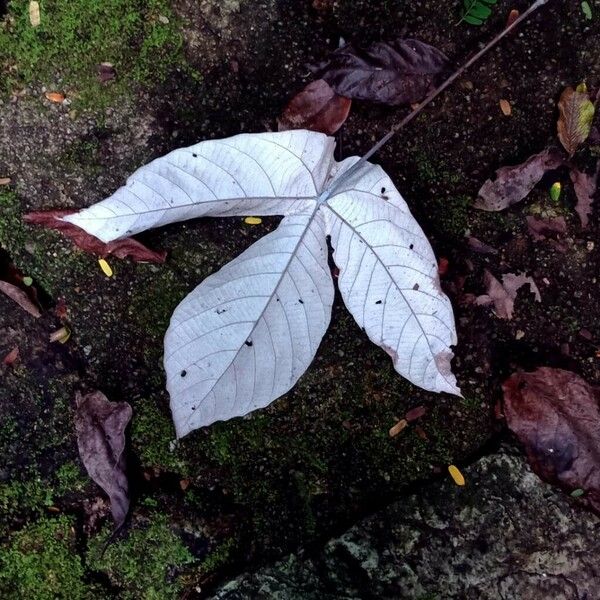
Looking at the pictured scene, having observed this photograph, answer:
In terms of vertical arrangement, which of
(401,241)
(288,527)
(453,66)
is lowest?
(288,527)

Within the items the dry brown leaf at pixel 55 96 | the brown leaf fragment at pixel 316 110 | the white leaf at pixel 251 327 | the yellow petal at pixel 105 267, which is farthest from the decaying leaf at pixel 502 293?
the dry brown leaf at pixel 55 96

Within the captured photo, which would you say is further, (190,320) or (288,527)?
(288,527)

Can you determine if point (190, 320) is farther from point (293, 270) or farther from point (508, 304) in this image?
point (508, 304)

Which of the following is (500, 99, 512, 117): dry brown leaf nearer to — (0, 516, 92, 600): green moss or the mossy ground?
the mossy ground

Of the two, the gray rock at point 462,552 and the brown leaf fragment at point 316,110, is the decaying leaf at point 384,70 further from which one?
the gray rock at point 462,552

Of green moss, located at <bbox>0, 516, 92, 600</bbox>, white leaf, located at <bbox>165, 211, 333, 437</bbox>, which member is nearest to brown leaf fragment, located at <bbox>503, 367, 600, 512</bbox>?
white leaf, located at <bbox>165, 211, 333, 437</bbox>

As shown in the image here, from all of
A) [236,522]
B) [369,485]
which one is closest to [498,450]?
[369,485]
